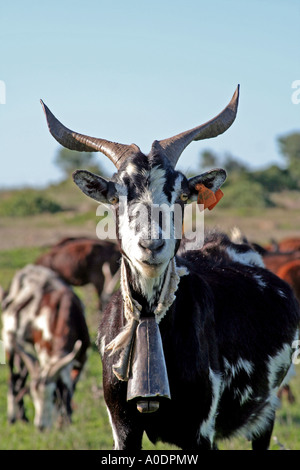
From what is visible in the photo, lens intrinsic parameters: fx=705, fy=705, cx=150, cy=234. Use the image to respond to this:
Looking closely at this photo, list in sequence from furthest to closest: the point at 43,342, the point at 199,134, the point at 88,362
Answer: the point at 88,362 → the point at 43,342 → the point at 199,134

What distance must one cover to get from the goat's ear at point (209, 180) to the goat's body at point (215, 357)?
0.66m

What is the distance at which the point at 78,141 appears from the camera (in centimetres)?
523

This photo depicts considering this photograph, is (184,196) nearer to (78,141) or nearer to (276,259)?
(78,141)

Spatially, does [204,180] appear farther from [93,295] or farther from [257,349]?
[93,295]

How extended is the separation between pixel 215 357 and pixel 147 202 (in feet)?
4.46

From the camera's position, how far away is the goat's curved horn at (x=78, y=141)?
5020 millimetres

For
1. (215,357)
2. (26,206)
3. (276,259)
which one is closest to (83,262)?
(276,259)

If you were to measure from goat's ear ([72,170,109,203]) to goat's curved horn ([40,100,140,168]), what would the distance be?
0.88 feet

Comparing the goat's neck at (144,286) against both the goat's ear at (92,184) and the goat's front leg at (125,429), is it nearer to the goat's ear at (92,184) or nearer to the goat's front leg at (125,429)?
the goat's ear at (92,184)

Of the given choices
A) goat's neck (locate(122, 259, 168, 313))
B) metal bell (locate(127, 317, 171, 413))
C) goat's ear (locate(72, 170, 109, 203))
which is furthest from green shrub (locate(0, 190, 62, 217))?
metal bell (locate(127, 317, 171, 413))

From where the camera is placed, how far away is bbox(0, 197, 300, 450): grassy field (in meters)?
8.88

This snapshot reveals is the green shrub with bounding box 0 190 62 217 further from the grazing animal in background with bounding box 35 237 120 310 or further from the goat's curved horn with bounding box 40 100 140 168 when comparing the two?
the goat's curved horn with bounding box 40 100 140 168

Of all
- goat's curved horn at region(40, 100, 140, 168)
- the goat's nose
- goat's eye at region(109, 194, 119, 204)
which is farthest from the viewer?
goat's curved horn at region(40, 100, 140, 168)

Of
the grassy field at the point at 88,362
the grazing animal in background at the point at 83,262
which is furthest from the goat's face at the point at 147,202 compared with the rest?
the grazing animal in background at the point at 83,262
